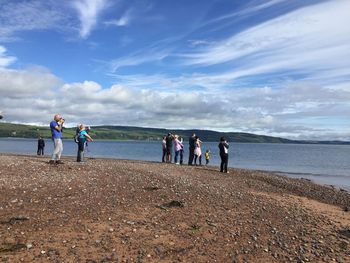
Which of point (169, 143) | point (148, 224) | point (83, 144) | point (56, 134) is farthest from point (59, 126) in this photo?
point (169, 143)

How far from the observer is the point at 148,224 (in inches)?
555

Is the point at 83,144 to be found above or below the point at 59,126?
below

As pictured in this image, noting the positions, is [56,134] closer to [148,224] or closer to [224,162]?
[148,224]

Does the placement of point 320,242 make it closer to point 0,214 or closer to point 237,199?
point 237,199

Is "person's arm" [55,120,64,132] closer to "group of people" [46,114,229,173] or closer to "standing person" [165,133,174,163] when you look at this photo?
"group of people" [46,114,229,173]

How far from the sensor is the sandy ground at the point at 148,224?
1207cm

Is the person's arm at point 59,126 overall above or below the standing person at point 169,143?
above

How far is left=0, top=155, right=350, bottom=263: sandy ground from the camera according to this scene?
12.1m

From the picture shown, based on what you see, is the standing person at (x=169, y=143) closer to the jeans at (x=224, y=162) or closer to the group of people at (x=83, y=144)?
the group of people at (x=83, y=144)

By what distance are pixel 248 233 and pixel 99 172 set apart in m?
10.5

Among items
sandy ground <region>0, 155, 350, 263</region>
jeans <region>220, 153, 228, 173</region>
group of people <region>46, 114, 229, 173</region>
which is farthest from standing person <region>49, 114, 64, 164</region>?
jeans <region>220, 153, 228, 173</region>

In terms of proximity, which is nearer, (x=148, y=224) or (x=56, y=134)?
(x=148, y=224)

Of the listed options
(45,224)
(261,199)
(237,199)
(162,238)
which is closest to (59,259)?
(45,224)

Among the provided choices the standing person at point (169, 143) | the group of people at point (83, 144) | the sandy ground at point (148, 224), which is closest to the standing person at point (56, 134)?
the group of people at point (83, 144)
